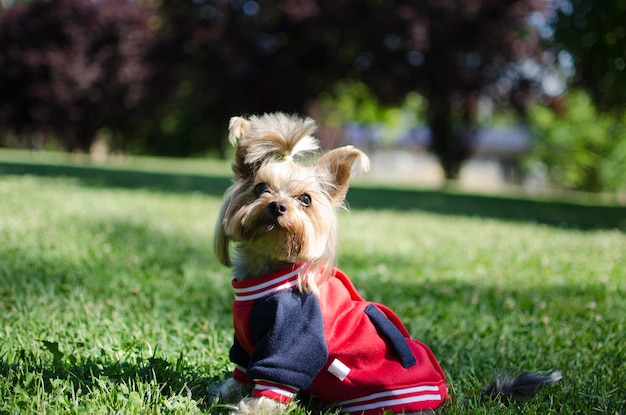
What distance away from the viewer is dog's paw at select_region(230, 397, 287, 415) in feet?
Result: 8.68

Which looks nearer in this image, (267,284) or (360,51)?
(267,284)

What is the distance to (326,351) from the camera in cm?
271

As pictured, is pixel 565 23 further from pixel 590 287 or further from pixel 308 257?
pixel 308 257

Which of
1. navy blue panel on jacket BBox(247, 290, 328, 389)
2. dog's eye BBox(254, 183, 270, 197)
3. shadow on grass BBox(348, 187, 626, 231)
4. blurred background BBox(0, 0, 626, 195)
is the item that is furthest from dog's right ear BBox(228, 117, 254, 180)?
blurred background BBox(0, 0, 626, 195)

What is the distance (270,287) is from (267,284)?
22 mm

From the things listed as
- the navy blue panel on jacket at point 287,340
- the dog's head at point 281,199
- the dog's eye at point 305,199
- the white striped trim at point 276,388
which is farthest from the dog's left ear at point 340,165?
the white striped trim at point 276,388

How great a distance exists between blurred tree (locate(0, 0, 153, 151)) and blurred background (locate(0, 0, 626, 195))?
0.07 metres

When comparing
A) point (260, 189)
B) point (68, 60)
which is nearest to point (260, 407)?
point (260, 189)

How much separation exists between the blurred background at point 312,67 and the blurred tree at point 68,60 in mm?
70

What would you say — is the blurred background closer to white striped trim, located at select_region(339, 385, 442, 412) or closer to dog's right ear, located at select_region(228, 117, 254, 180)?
dog's right ear, located at select_region(228, 117, 254, 180)

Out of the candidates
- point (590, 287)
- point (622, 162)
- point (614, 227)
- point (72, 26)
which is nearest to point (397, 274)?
point (590, 287)

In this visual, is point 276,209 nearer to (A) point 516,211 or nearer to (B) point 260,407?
(B) point 260,407

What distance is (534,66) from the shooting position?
22875 mm

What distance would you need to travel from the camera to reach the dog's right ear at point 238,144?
9.80 feet
